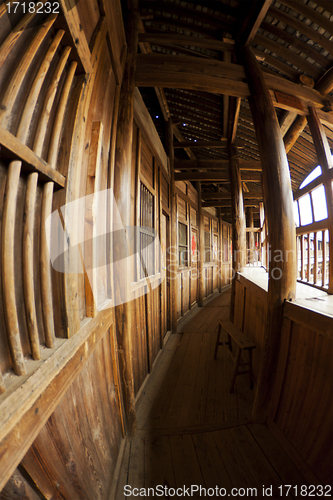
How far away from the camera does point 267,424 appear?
234 centimetres

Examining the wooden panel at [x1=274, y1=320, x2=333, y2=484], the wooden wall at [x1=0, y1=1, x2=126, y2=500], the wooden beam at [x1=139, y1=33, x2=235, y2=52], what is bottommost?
the wooden panel at [x1=274, y1=320, x2=333, y2=484]

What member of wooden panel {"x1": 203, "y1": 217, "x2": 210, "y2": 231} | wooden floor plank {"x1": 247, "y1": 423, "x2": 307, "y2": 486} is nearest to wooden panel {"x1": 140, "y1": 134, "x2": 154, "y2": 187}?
wooden floor plank {"x1": 247, "y1": 423, "x2": 307, "y2": 486}

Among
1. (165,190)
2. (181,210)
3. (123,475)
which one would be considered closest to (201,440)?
(123,475)

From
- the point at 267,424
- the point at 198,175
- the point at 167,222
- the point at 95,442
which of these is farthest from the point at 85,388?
the point at 198,175

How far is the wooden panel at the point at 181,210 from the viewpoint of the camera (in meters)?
5.90

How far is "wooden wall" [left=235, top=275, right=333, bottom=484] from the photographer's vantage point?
1.63 m

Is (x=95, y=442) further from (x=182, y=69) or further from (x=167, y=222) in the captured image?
(x=167, y=222)

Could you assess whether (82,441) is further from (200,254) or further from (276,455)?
(200,254)

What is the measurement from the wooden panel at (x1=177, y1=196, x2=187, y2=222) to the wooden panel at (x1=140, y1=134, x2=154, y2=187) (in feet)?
7.04

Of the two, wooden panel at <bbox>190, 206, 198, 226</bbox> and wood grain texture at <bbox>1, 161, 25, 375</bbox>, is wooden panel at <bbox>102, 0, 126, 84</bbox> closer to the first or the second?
wood grain texture at <bbox>1, 161, 25, 375</bbox>

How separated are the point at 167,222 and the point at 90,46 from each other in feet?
12.3

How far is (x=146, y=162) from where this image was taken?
345 cm

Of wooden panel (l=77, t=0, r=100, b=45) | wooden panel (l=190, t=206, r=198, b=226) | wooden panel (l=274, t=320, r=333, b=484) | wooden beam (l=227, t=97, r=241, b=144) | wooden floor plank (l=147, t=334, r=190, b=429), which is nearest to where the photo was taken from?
wooden panel (l=77, t=0, r=100, b=45)

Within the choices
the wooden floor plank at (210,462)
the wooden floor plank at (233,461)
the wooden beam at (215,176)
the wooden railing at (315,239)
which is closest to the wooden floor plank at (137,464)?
the wooden floor plank at (210,462)
